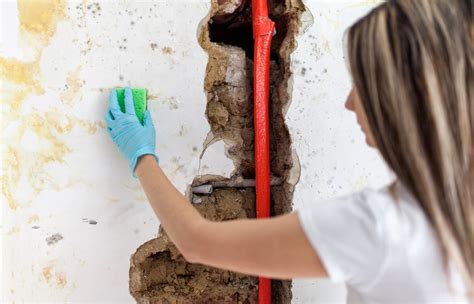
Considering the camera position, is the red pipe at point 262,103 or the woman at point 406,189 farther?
the red pipe at point 262,103

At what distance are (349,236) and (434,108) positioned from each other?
26 centimetres

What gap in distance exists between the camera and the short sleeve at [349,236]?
0.86m

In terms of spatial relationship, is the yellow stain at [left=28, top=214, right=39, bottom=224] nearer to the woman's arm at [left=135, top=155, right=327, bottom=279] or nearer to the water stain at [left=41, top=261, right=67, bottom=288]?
the water stain at [left=41, top=261, right=67, bottom=288]

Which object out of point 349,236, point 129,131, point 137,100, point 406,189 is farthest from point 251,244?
point 137,100

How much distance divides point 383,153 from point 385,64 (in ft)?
0.52

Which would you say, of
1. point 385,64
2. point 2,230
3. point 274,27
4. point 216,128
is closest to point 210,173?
point 216,128

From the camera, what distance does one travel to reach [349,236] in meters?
0.86

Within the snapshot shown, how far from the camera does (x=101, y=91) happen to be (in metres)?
1.36

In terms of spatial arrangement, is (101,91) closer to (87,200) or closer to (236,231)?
(87,200)

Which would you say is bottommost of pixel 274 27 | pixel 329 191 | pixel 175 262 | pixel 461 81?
pixel 175 262

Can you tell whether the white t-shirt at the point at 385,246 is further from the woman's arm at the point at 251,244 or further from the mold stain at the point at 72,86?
the mold stain at the point at 72,86

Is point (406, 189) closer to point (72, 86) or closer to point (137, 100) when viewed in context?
point (137, 100)

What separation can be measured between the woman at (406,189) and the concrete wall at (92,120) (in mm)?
561

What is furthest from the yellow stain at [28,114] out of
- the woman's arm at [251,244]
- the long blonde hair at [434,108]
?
the long blonde hair at [434,108]
